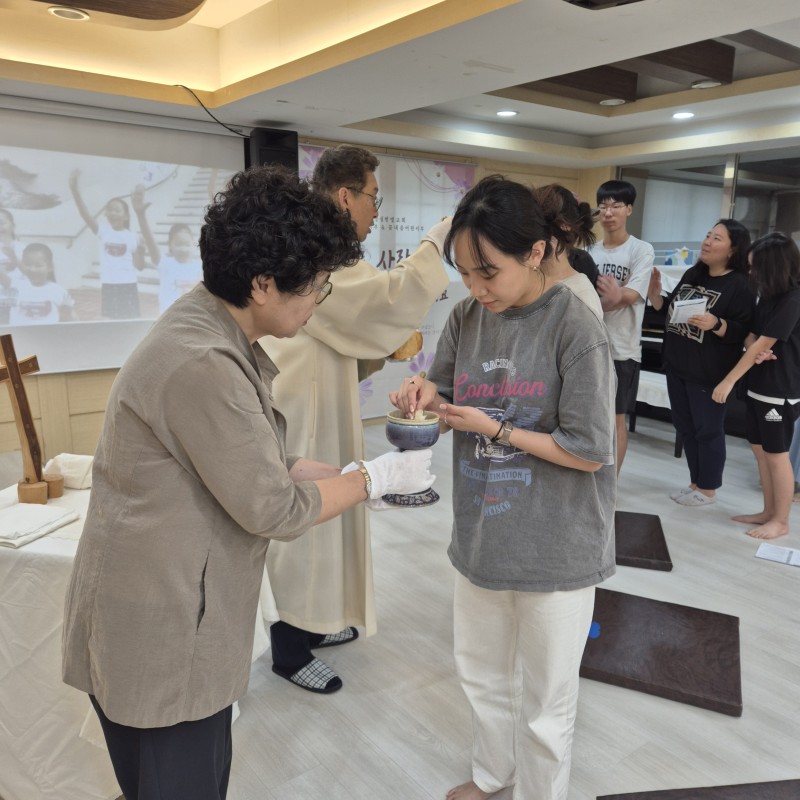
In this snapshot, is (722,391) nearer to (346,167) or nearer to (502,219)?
(346,167)

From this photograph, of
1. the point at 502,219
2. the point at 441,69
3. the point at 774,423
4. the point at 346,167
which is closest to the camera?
the point at 502,219

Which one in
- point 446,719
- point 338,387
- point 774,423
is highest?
point 338,387

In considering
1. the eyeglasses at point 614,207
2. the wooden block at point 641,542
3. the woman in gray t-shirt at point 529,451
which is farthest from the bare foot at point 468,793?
the eyeglasses at point 614,207

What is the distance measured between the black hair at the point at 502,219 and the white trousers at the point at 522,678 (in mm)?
713

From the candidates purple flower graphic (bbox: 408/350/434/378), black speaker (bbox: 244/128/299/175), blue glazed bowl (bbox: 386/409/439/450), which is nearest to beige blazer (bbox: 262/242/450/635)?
blue glazed bowl (bbox: 386/409/439/450)

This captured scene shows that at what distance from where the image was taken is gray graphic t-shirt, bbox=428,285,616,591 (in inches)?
51.9

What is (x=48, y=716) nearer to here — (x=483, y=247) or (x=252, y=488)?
(x=252, y=488)

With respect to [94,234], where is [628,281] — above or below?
below

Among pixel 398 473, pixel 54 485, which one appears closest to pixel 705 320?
pixel 398 473

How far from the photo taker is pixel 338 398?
216 centimetres

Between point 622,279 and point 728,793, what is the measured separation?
100 inches

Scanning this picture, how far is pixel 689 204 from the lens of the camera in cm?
584

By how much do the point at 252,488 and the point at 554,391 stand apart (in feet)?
2.20

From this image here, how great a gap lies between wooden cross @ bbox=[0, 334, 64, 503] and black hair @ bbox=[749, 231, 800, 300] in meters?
3.14
